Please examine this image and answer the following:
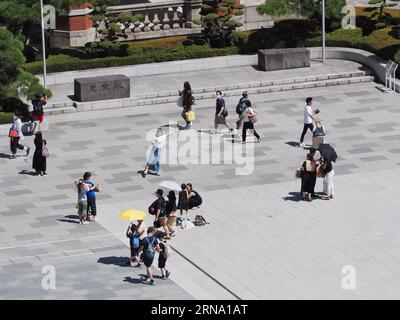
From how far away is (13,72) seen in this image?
55.3 meters

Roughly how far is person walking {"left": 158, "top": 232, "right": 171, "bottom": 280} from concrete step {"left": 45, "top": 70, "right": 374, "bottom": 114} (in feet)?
55.4

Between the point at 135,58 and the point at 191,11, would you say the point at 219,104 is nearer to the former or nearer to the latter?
the point at 135,58

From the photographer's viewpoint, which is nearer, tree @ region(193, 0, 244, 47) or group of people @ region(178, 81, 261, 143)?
group of people @ region(178, 81, 261, 143)

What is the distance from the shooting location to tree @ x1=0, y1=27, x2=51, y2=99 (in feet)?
180

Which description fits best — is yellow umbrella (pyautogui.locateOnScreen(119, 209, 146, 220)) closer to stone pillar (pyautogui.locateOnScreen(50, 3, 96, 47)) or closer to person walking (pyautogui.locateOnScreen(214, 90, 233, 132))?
person walking (pyautogui.locateOnScreen(214, 90, 233, 132))

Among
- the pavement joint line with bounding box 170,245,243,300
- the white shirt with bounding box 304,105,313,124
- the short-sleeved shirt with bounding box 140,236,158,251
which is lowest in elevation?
the pavement joint line with bounding box 170,245,243,300

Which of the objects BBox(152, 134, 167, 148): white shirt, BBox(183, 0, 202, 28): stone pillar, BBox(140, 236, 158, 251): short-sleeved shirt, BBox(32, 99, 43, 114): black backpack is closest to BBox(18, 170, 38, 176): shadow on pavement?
BBox(152, 134, 167, 148): white shirt

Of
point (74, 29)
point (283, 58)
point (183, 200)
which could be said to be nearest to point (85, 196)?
point (183, 200)

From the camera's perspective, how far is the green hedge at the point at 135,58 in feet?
204

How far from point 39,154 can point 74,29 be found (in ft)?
49.9

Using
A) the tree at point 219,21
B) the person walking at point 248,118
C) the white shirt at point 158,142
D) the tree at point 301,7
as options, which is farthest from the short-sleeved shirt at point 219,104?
the tree at point 219,21

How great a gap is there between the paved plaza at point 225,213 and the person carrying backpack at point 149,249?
0.43m

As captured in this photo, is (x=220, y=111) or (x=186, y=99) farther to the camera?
(x=186, y=99)
